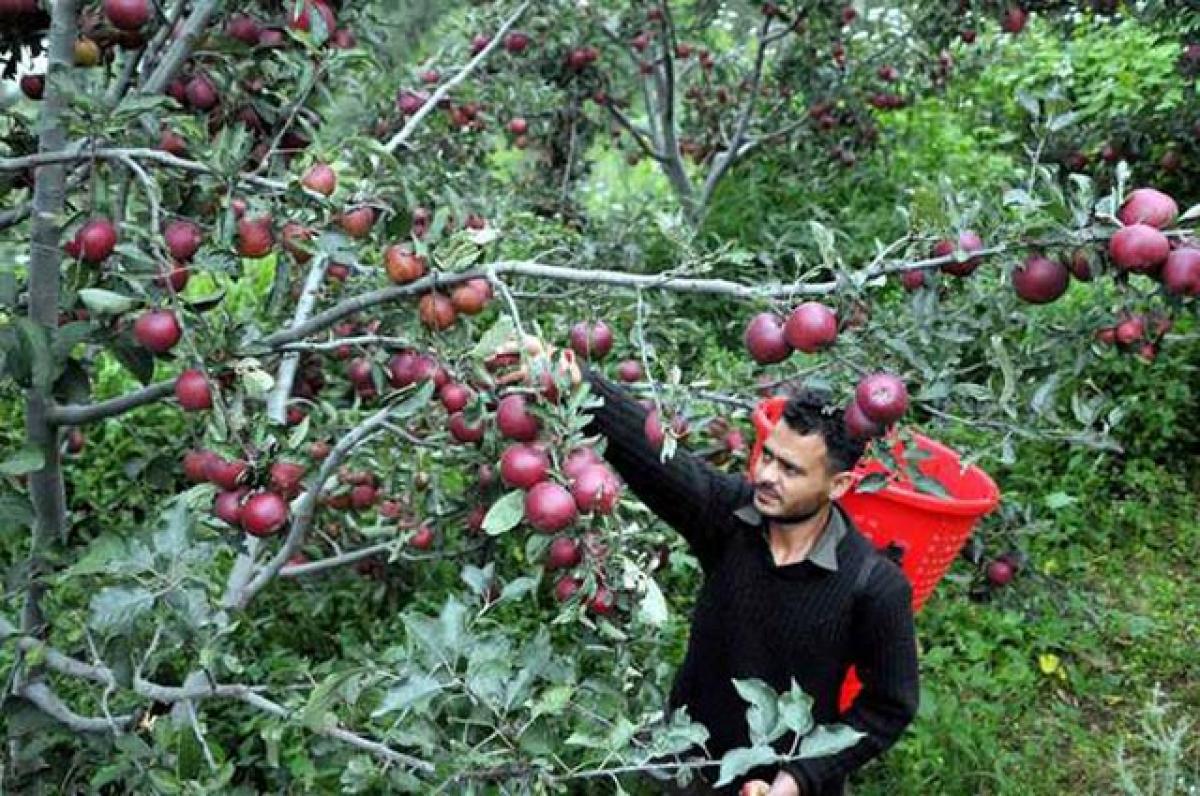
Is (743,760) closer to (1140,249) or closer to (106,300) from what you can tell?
(1140,249)

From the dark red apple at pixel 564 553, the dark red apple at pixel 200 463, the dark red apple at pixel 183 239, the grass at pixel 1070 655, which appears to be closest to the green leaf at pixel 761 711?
the dark red apple at pixel 564 553

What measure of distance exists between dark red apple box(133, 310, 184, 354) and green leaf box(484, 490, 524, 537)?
396mm

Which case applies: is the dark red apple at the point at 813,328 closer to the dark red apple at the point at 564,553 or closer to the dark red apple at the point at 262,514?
the dark red apple at the point at 564,553

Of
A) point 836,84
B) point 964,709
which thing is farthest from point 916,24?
point 964,709

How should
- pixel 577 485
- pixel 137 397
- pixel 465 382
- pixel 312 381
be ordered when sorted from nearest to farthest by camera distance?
pixel 577 485
pixel 465 382
pixel 137 397
pixel 312 381

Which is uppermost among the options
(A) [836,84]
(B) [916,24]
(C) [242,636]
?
(B) [916,24]

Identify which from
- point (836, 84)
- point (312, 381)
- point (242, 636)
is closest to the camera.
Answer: point (312, 381)

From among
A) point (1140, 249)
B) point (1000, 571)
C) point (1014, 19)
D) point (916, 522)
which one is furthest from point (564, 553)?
point (1014, 19)

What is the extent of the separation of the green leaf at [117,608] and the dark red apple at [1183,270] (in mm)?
1173

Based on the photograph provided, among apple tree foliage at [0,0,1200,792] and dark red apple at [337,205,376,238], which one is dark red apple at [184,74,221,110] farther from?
dark red apple at [337,205,376,238]

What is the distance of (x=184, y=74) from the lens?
180 centimetres

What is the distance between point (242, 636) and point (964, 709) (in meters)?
1.80

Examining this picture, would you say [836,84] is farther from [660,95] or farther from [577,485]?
[577,485]

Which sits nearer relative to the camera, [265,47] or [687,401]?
[687,401]
